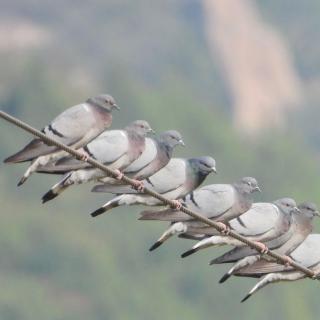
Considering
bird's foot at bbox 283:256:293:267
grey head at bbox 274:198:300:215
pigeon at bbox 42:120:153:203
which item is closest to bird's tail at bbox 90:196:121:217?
pigeon at bbox 42:120:153:203

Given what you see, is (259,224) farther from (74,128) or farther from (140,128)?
(74,128)

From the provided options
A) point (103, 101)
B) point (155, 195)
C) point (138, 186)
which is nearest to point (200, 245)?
point (138, 186)

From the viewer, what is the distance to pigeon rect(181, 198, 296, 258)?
2344 cm

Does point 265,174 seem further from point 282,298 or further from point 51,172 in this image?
point 51,172

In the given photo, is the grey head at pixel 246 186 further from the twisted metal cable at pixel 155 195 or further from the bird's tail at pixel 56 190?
the bird's tail at pixel 56 190

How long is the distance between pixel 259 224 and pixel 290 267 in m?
0.65

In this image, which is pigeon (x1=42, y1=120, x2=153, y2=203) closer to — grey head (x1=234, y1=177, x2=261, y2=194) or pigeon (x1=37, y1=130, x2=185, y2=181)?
pigeon (x1=37, y1=130, x2=185, y2=181)

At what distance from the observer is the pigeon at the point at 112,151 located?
2270cm

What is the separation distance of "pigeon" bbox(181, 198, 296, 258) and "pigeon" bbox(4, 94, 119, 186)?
1.51 meters

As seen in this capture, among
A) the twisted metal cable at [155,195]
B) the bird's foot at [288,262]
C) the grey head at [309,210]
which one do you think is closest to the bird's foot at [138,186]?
the twisted metal cable at [155,195]

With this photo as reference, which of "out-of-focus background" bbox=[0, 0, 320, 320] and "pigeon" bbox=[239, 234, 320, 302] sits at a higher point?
"out-of-focus background" bbox=[0, 0, 320, 320]

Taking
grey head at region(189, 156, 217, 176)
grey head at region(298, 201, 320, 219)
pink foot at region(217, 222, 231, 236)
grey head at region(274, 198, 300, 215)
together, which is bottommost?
pink foot at region(217, 222, 231, 236)

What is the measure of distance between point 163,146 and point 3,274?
253 ft

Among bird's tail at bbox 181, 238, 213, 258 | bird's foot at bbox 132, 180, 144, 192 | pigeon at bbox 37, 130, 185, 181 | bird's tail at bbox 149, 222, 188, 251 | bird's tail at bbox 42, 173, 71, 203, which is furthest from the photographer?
pigeon at bbox 37, 130, 185, 181
